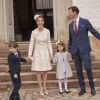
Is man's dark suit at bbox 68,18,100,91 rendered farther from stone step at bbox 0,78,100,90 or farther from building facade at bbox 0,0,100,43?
building facade at bbox 0,0,100,43

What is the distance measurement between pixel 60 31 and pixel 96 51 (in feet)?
4.35

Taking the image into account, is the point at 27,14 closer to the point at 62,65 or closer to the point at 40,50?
the point at 62,65

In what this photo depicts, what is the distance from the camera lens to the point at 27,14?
1557 centimetres

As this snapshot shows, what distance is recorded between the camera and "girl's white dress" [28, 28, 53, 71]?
10.4m

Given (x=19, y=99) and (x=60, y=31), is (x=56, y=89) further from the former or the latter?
(x=60, y=31)

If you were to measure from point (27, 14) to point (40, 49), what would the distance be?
5.32 metres

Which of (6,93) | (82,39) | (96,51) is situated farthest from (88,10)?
(6,93)

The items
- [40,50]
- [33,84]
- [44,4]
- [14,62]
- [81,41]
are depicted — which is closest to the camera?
[14,62]

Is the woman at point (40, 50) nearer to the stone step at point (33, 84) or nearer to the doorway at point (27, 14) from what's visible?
the stone step at point (33, 84)

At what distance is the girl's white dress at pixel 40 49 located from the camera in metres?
10.4

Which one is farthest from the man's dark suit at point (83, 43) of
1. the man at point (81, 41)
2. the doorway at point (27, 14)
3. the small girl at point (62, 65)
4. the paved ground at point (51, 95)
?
the doorway at point (27, 14)

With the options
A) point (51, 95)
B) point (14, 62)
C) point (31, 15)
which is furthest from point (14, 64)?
point (31, 15)

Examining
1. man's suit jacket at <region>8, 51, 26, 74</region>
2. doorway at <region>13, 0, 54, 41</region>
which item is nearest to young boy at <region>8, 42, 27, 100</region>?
man's suit jacket at <region>8, 51, 26, 74</region>

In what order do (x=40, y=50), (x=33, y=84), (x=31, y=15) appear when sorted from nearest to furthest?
(x=40, y=50), (x=33, y=84), (x=31, y=15)
